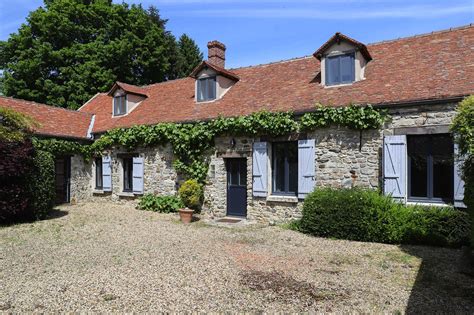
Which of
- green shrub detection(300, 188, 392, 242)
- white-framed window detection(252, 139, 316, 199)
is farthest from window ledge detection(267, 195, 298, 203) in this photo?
green shrub detection(300, 188, 392, 242)

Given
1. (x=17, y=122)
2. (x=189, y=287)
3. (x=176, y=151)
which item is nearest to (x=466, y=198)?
(x=189, y=287)

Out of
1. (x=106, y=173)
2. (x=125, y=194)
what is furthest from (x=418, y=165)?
(x=106, y=173)

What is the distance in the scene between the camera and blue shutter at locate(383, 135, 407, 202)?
859 centimetres

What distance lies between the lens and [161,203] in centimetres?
1284

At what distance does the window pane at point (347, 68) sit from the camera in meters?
10.5

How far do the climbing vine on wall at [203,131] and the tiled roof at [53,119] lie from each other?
19.2 inches

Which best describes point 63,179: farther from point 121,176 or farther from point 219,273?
point 219,273

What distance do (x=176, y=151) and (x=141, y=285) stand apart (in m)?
7.53

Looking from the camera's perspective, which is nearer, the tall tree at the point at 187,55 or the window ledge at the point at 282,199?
the window ledge at the point at 282,199

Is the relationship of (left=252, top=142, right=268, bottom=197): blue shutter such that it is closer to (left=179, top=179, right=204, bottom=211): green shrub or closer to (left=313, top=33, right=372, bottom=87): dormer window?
(left=179, top=179, right=204, bottom=211): green shrub

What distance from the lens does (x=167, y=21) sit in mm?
29312

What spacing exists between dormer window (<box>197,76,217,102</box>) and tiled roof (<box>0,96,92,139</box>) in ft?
18.8

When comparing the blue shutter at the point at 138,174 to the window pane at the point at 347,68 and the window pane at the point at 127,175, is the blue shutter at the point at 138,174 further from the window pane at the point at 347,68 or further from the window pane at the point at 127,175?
the window pane at the point at 347,68

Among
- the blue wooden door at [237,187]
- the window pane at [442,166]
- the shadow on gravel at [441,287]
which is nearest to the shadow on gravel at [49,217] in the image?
the blue wooden door at [237,187]
